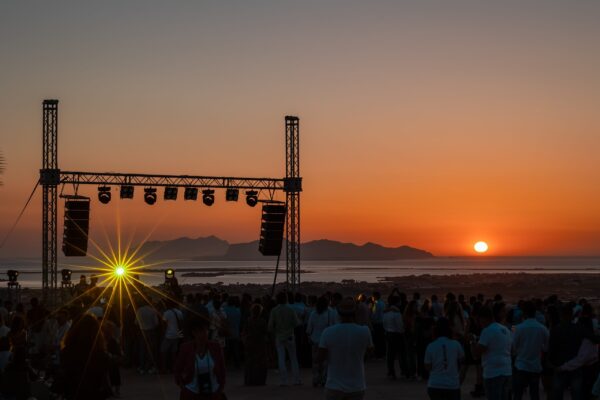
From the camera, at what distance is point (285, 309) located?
17172mm

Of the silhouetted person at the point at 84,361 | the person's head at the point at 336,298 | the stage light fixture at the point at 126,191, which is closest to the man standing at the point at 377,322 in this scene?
the person's head at the point at 336,298

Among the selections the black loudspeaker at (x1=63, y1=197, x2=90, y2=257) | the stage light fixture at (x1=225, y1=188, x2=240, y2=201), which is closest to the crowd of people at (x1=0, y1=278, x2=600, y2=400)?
the black loudspeaker at (x1=63, y1=197, x2=90, y2=257)

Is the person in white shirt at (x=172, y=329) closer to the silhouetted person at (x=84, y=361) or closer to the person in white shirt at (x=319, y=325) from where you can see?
the person in white shirt at (x=319, y=325)

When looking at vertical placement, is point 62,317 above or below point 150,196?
below

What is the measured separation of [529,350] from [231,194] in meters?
20.0

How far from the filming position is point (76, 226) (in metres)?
27.9

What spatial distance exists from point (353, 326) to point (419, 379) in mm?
9707

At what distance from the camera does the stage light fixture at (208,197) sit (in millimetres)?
30344

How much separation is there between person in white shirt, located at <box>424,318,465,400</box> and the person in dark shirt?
236cm

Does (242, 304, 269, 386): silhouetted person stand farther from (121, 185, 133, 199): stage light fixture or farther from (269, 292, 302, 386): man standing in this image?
(121, 185, 133, 199): stage light fixture

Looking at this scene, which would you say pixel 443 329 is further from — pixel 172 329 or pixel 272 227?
pixel 272 227

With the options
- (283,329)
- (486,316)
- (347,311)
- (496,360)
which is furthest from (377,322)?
(347,311)

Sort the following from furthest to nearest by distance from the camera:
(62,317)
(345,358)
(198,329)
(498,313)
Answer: (62,317) → (498,313) → (345,358) → (198,329)

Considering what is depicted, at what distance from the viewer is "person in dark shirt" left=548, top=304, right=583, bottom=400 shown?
11.5 metres
